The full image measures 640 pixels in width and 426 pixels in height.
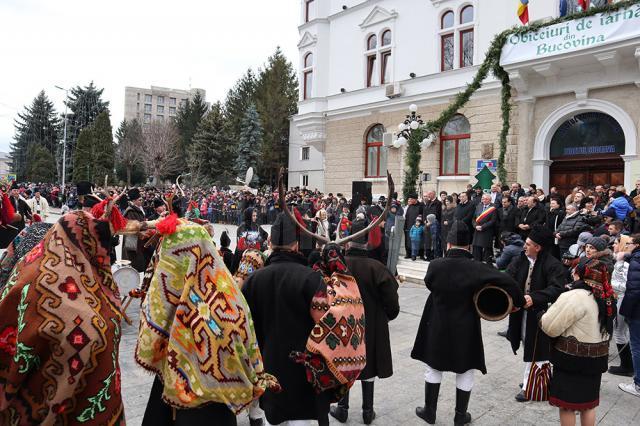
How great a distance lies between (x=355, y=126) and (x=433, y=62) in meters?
5.05

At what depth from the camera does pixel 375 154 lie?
Result: 2336 centimetres

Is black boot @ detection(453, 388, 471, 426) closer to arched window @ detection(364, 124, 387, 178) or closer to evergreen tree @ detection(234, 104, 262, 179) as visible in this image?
arched window @ detection(364, 124, 387, 178)

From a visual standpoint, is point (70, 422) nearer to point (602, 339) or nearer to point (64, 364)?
point (64, 364)

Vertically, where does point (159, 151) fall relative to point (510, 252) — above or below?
above

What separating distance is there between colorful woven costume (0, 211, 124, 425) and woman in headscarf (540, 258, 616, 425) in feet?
11.5

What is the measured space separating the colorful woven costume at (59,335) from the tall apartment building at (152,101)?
105135 millimetres

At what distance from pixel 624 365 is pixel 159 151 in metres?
49.8

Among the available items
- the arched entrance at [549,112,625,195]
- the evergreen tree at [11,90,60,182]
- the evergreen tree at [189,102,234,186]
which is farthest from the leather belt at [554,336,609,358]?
the evergreen tree at [11,90,60,182]

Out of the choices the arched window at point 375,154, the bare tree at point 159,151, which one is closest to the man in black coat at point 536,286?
the arched window at point 375,154

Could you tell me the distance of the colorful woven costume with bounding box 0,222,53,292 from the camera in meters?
3.01

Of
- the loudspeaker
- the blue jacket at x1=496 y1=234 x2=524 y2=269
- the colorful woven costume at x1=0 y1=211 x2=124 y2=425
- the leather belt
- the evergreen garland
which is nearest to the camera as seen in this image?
the colorful woven costume at x1=0 y1=211 x2=124 y2=425

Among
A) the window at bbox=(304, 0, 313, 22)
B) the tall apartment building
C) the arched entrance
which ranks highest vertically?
the tall apartment building

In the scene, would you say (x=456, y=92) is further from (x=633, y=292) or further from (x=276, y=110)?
(x=276, y=110)

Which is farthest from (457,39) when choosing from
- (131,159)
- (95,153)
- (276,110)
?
(131,159)
